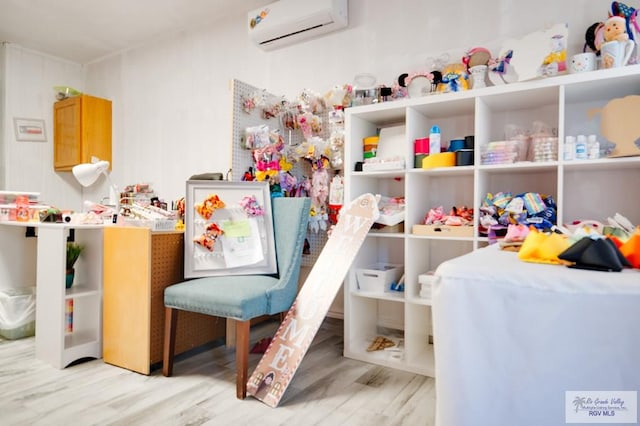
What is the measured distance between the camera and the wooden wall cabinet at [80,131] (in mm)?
4355

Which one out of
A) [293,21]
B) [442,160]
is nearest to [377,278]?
[442,160]

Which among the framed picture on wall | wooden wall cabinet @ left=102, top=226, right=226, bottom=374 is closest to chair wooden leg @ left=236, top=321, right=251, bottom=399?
wooden wall cabinet @ left=102, top=226, right=226, bottom=374

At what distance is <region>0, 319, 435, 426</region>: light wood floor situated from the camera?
162 cm

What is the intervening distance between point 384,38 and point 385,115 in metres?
0.73

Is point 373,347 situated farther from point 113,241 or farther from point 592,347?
point 592,347

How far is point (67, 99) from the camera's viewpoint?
4.47 m

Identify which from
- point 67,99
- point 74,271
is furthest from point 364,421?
point 67,99

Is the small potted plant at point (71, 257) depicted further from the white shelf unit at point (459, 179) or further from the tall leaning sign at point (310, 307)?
the white shelf unit at point (459, 179)

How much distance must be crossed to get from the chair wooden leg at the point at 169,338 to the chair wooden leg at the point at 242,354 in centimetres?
42

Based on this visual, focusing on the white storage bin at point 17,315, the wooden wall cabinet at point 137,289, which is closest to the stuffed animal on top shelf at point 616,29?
the wooden wall cabinet at point 137,289

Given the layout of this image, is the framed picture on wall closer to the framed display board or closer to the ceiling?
the ceiling

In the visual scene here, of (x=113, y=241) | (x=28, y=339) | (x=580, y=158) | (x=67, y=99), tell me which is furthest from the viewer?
(x=67, y=99)

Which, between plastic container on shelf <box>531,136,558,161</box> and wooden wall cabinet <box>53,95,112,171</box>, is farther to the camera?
wooden wall cabinet <box>53,95,112,171</box>

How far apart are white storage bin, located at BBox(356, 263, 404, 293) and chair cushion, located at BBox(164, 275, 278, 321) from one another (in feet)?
1.96
